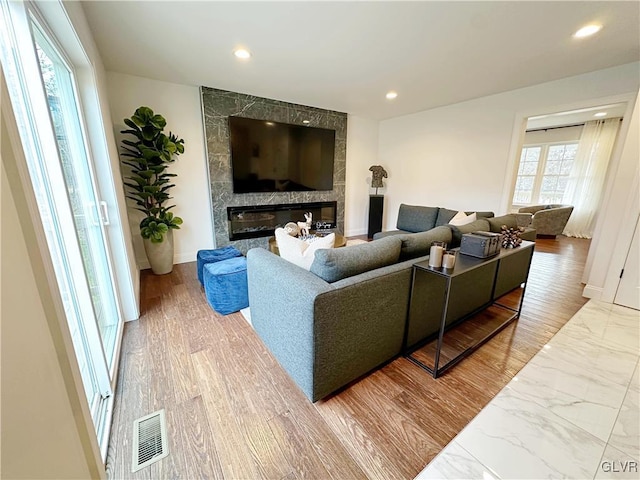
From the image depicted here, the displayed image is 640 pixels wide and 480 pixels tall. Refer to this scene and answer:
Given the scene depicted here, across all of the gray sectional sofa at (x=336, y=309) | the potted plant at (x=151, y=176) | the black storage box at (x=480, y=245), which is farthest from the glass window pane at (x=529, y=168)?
the potted plant at (x=151, y=176)

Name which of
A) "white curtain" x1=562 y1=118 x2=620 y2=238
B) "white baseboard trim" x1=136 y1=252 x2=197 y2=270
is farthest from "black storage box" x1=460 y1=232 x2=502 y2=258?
"white curtain" x1=562 y1=118 x2=620 y2=238

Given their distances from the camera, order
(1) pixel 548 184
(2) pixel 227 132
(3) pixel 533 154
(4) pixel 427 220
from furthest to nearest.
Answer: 1. (3) pixel 533 154
2. (1) pixel 548 184
3. (4) pixel 427 220
4. (2) pixel 227 132

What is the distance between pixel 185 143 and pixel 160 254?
1.59 meters

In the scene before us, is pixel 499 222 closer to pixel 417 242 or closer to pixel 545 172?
pixel 417 242

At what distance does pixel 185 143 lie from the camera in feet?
11.7

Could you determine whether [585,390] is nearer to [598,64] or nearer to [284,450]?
[284,450]

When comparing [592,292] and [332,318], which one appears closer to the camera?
[332,318]

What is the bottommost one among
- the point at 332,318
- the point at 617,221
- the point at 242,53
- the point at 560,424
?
the point at 560,424

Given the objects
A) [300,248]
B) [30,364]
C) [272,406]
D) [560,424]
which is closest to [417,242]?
[300,248]

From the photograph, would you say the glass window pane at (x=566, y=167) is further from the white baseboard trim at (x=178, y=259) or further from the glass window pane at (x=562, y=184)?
the white baseboard trim at (x=178, y=259)

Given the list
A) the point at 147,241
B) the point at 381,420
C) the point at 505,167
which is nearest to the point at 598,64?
the point at 505,167

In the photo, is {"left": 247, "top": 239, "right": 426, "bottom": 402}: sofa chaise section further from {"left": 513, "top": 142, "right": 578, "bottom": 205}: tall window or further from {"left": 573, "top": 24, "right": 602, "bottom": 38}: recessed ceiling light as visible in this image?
{"left": 513, "top": 142, "right": 578, "bottom": 205}: tall window

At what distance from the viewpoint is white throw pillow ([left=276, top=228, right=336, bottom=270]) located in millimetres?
1655

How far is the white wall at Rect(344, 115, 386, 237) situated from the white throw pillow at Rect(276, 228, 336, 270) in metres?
3.80
